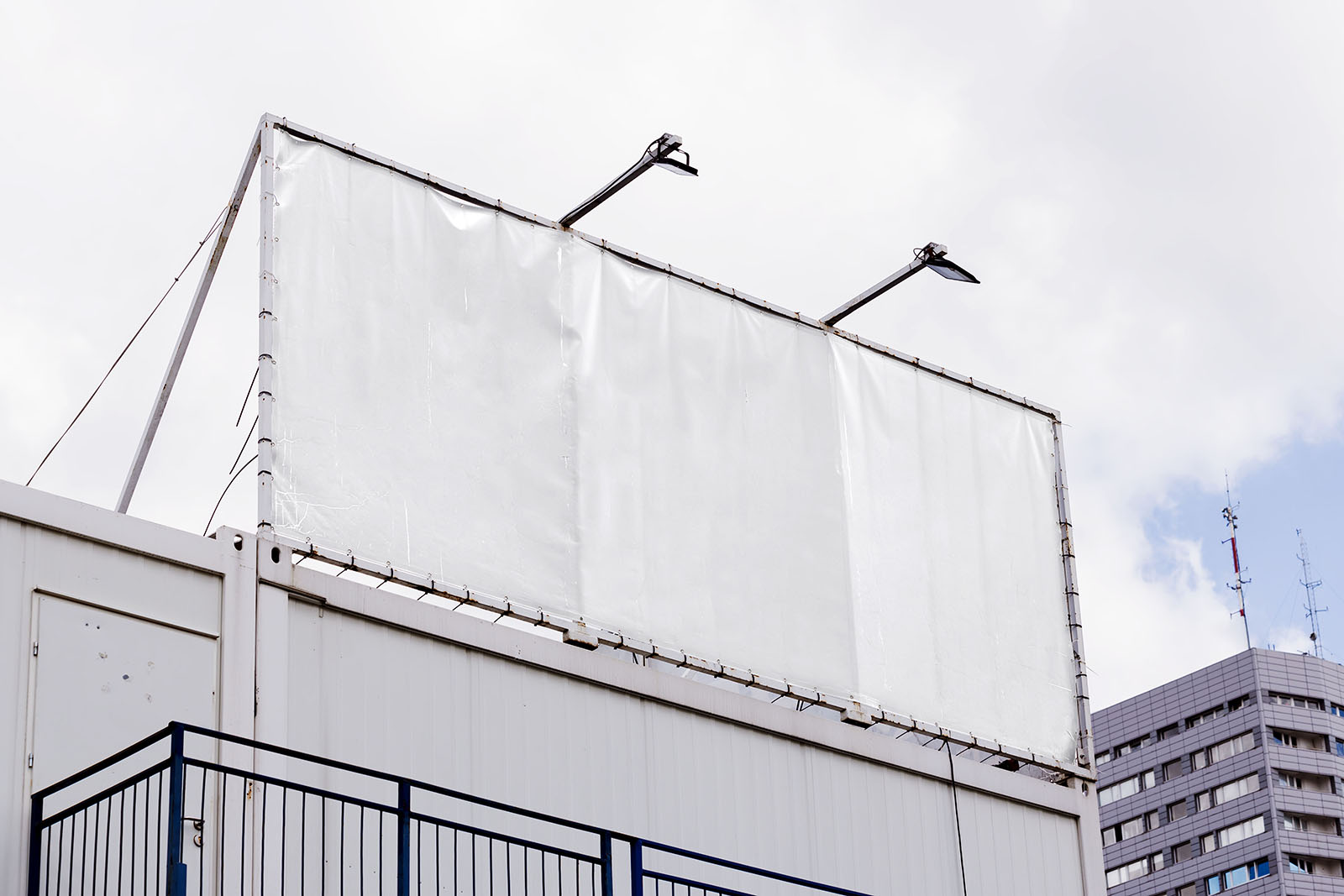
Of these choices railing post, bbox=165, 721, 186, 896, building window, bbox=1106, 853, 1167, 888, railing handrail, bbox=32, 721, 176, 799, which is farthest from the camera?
building window, bbox=1106, 853, 1167, 888

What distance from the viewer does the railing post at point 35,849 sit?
13.9 m

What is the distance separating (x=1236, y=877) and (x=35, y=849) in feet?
473

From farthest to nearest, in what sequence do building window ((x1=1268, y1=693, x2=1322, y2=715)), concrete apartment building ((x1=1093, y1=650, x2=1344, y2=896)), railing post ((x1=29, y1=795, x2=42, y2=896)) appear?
building window ((x1=1268, y1=693, x2=1322, y2=715)) < concrete apartment building ((x1=1093, y1=650, x2=1344, y2=896)) < railing post ((x1=29, y1=795, x2=42, y2=896))

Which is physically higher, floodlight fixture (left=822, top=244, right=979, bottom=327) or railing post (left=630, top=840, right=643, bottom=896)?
floodlight fixture (left=822, top=244, right=979, bottom=327)

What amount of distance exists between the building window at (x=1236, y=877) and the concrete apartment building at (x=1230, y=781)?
63mm

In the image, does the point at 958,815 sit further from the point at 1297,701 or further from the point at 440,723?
the point at 1297,701

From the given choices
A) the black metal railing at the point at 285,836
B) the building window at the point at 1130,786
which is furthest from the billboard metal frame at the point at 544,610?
the building window at the point at 1130,786

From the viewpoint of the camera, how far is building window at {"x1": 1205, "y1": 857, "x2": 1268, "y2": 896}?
479 feet

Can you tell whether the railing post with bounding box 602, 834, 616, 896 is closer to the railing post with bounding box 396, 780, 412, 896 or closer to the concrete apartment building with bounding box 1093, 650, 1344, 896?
the railing post with bounding box 396, 780, 412, 896

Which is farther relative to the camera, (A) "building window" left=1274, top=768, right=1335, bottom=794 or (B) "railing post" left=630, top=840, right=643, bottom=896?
(A) "building window" left=1274, top=768, right=1335, bottom=794

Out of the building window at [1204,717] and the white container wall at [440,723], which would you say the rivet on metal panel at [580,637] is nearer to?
the white container wall at [440,723]

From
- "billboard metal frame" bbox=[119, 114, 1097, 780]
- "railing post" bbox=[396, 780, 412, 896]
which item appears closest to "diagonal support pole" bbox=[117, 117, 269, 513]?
"billboard metal frame" bbox=[119, 114, 1097, 780]

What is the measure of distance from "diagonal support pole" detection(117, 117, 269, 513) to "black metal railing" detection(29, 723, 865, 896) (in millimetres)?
3317

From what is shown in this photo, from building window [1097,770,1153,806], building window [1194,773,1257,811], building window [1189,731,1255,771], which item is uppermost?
building window [1189,731,1255,771]
